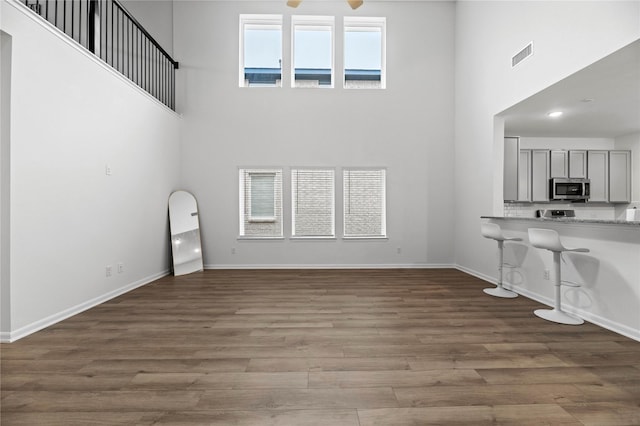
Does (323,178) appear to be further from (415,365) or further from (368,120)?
(415,365)

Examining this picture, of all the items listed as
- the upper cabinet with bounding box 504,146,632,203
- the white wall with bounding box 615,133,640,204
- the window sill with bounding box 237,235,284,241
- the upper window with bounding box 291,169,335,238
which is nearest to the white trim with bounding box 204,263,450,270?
the window sill with bounding box 237,235,284,241

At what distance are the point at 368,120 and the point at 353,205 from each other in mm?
1791

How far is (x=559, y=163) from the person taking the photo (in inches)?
240

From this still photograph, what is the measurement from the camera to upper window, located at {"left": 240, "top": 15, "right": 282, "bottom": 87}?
6246 millimetres

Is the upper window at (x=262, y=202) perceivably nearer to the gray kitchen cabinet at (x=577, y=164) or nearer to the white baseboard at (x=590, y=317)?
the white baseboard at (x=590, y=317)

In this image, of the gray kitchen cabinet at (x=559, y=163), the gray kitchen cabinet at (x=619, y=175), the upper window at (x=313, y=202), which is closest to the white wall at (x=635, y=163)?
the gray kitchen cabinet at (x=619, y=175)

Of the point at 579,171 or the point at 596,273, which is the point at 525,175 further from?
the point at 596,273

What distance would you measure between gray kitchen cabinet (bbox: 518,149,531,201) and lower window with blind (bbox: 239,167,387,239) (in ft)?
8.94

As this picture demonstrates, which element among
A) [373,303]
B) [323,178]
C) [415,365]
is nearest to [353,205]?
[323,178]

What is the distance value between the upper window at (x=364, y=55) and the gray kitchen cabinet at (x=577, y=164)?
13.9 feet

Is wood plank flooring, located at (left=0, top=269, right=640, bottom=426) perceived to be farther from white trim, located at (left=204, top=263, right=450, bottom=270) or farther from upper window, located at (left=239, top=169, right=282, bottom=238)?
upper window, located at (left=239, top=169, right=282, bottom=238)

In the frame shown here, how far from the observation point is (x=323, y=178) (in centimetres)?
623

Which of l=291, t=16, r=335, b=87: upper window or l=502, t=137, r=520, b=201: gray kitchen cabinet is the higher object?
l=291, t=16, r=335, b=87: upper window

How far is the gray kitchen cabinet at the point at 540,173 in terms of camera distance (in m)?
6.00
